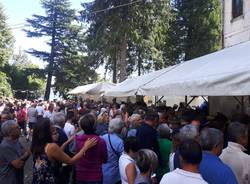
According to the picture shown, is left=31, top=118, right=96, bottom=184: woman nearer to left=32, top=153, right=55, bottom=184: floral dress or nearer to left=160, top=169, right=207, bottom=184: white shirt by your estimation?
left=32, top=153, right=55, bottom=184: floral dress

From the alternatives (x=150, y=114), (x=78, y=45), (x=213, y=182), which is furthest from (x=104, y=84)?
(x=78, y=45)

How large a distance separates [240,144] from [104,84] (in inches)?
762

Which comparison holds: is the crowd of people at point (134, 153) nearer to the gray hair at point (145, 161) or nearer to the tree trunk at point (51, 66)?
the gray hair at point (145, 161)

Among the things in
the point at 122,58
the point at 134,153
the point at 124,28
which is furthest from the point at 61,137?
the point at 122,58

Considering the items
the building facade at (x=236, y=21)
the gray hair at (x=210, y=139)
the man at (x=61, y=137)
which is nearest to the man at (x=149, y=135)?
the man at (x=61, y=137)

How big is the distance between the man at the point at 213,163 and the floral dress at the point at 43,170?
2045mm

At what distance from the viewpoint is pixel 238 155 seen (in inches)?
179

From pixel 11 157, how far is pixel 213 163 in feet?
9.64

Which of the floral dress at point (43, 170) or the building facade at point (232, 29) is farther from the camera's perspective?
the building facade at point (232, 29)

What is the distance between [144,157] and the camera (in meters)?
4.90

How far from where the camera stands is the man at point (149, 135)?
6.83 metres

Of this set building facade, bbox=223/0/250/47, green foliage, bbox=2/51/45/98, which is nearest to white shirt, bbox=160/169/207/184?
building facade, bbox=223/0/250/47

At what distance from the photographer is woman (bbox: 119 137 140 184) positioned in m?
5.21

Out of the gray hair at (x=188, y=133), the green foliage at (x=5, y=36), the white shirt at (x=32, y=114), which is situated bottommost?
the white shirt at (x=32, y=114)
